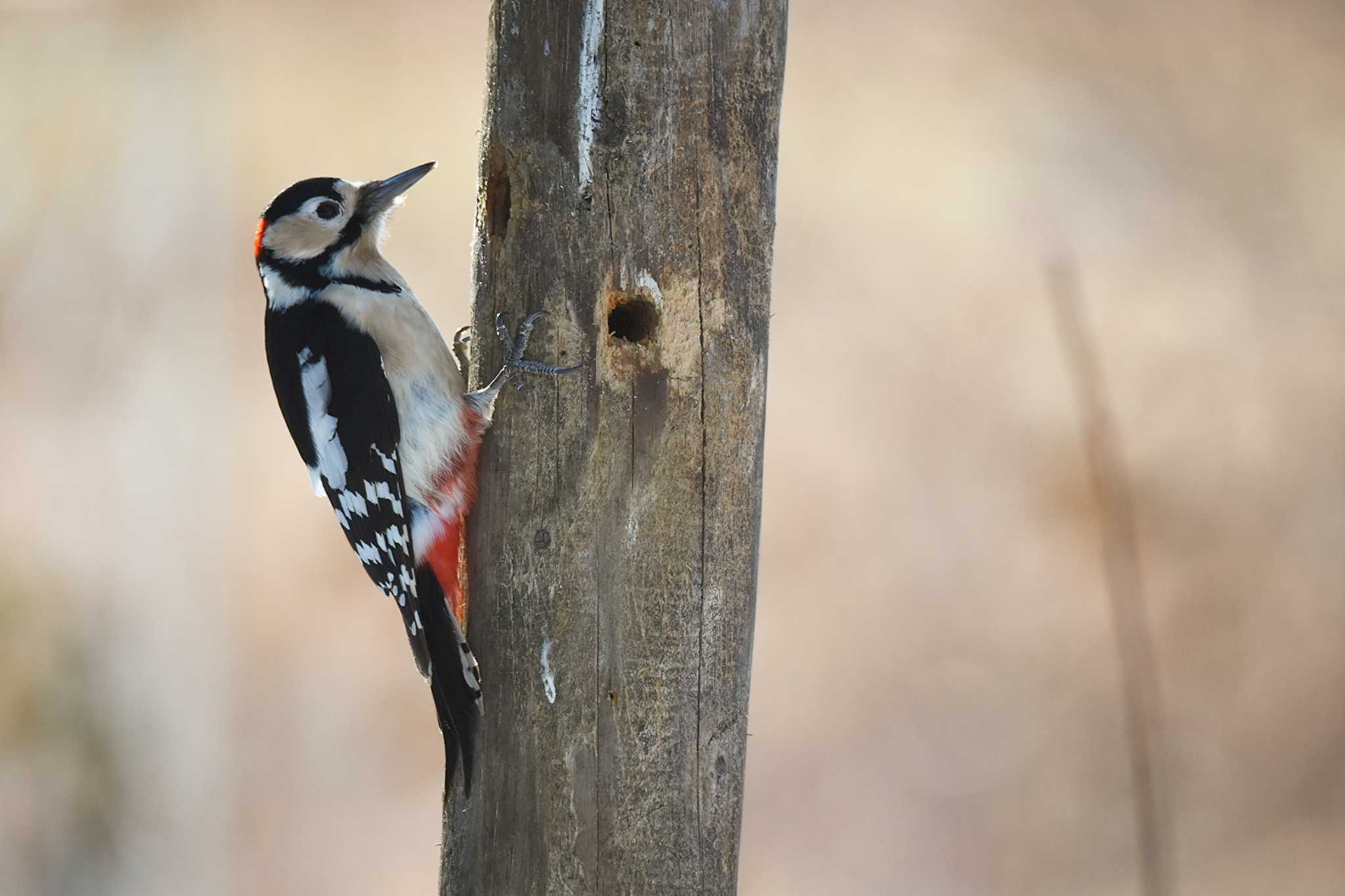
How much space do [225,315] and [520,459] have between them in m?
3.48

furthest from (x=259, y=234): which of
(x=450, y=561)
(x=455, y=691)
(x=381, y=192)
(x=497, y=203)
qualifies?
(x=455, y=691)

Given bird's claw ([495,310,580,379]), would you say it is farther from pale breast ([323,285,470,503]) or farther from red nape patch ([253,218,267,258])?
red nape patch ([253,218,267,258])

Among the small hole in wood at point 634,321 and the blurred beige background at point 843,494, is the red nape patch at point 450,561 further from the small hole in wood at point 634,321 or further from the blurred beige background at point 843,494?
the blurred beige background at point 843,494

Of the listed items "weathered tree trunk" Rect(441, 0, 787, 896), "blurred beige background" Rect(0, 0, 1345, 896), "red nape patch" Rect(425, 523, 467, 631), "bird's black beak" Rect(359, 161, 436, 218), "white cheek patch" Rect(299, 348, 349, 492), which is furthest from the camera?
"blurred beige background" Rect(0, 0, 1345, 896)

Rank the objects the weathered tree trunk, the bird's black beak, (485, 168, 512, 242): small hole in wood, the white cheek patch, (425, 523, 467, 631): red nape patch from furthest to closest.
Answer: the bird's black beak → the white cheek patch → (425, 523, 467, 631): red nape patch → (485, 168, 512, 242): small hole in wood → the weathered tree trunk

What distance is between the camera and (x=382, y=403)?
7.83 ft

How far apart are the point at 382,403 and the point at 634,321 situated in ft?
1.97

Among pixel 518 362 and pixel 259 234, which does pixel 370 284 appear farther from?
pixel 518 362

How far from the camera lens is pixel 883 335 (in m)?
5.18

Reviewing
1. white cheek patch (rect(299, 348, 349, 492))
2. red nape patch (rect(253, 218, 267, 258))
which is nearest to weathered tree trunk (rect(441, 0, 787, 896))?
white cheek patch (rect(299, 348, 349, 492))

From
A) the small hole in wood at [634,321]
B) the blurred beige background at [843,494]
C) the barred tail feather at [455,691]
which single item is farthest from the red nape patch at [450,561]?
the blurred beige background at [843,494]

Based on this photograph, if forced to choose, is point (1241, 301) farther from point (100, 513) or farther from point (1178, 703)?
point (100, 513)

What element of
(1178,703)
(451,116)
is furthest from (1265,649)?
(451,116)

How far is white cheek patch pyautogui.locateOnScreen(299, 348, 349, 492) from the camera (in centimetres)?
242
